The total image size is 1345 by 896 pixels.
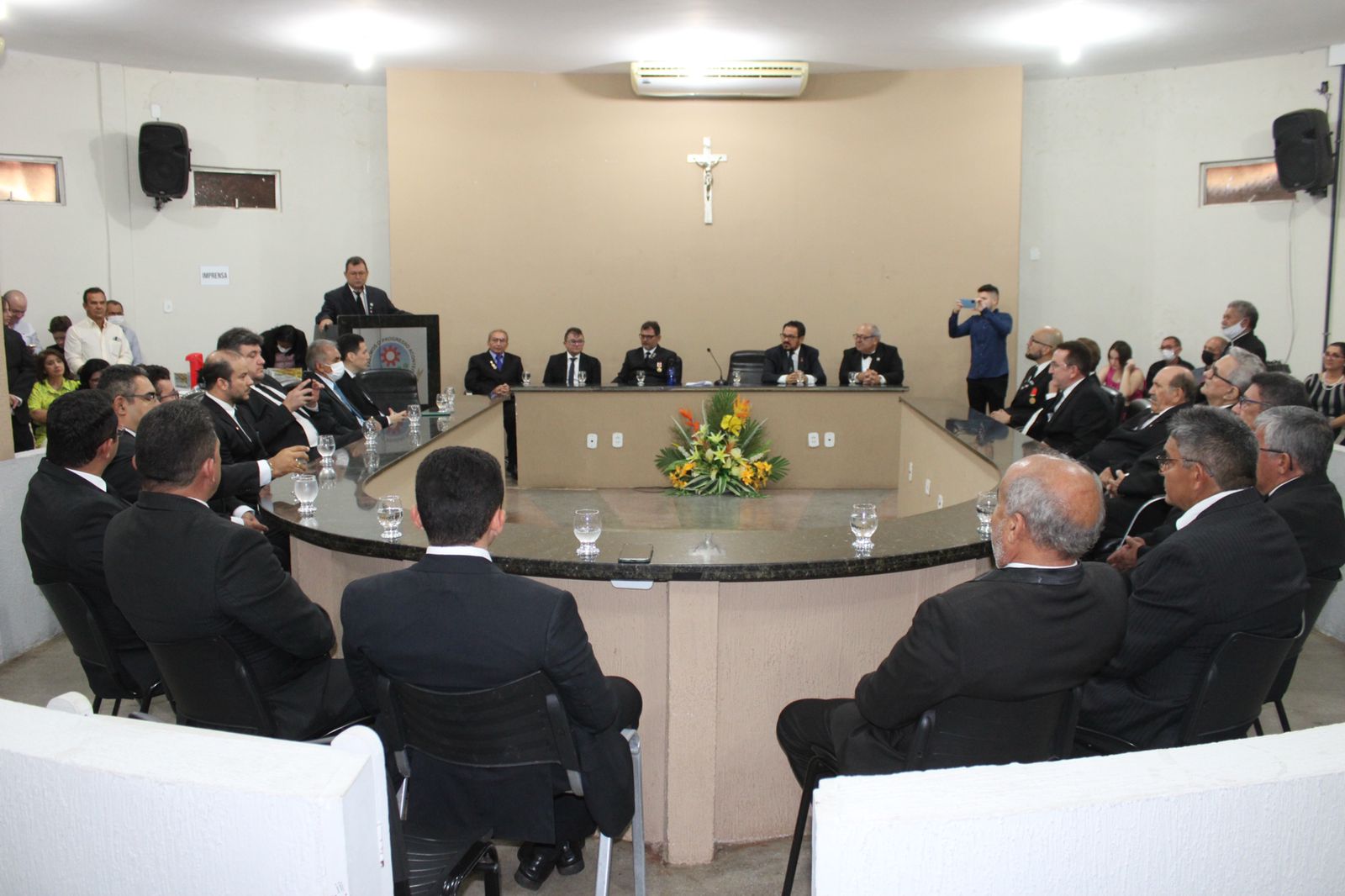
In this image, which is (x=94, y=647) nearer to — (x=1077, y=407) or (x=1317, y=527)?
(x=1317, y=527)

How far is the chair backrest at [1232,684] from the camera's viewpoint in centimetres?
218

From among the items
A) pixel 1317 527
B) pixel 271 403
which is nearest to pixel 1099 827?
pixel 1317 527

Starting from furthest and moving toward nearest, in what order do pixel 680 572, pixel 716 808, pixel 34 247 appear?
1. pixel 34 247
2. pixel 716 808
3. pixel 680 572

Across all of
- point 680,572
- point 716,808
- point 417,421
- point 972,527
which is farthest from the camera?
point 417,421

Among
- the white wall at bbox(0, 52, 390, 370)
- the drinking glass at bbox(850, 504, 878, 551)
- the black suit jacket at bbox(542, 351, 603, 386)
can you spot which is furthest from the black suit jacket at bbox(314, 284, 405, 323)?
the drinking glass at bbox(850, 504, 878, 551)

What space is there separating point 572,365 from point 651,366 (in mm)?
662

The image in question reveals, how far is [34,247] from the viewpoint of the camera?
836cm

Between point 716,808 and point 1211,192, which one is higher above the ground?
point 1211,192

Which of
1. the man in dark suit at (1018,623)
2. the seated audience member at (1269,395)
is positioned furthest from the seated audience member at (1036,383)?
the man in dark suit at (1018,623)

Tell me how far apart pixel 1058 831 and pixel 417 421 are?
15.5ft

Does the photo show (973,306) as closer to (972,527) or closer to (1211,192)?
(1211,192)

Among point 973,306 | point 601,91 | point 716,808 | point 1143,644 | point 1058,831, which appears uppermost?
point 601,91

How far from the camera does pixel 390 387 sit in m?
6.21

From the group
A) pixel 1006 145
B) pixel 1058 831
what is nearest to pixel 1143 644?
pixel 1058 831
